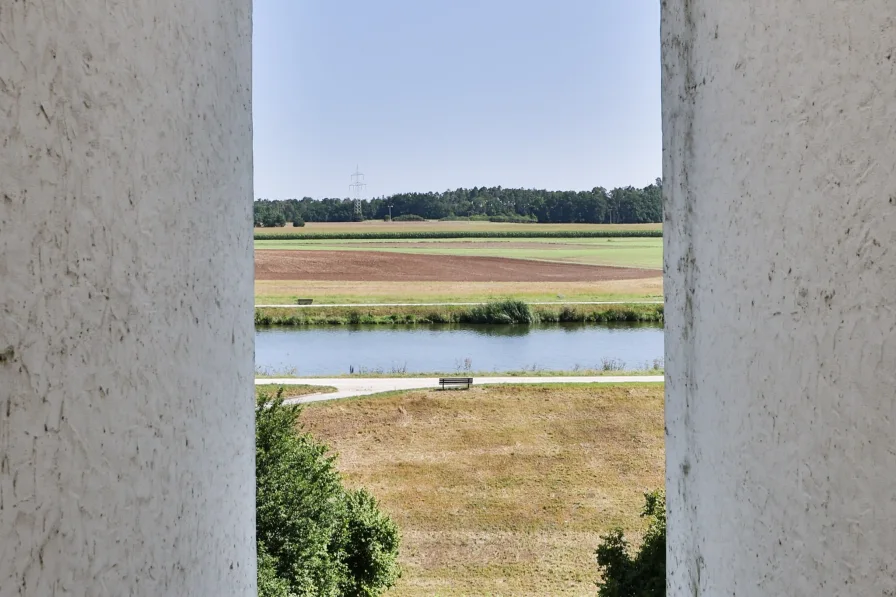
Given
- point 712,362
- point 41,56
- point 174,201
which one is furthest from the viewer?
point 712,362

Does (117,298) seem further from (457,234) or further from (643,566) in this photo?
(457,234)

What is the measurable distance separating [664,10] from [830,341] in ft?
3.54

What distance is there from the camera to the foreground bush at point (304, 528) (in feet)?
24.7

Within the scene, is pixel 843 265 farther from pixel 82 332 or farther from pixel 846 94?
pixel 82 332

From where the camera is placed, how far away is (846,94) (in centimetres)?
110

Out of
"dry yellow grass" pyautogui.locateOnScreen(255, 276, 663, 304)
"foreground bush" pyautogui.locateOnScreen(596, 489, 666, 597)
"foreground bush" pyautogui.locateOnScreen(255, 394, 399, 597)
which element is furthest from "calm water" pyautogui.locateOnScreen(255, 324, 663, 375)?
"foreground bush" pyautogui.locateOnScreen(596, 489, 666, 597)

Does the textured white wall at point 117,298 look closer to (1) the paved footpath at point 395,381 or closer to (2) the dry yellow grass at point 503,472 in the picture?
(2) the dry yellow grass at point 503,472

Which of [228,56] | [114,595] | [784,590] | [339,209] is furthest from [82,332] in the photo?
[339,209]

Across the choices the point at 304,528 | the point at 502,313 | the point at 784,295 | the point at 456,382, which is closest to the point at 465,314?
the point at 502,313

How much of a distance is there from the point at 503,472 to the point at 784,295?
1486 centimetres

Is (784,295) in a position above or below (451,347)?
above

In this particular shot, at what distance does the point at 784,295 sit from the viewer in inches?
51.0

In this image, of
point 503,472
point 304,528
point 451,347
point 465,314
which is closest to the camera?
point 304,528

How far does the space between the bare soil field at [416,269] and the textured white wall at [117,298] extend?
4741cm
